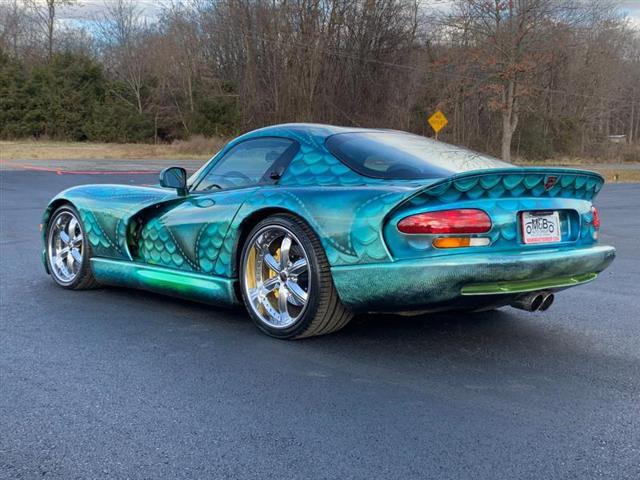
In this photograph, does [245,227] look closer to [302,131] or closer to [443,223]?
[302,131]

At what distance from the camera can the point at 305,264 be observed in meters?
4.20

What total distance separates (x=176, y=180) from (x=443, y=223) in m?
2.13

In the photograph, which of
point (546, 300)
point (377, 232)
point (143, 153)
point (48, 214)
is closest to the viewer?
point (377, 232)

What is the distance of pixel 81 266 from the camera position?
5742 mm

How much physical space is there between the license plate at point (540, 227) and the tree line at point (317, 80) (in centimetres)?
3714

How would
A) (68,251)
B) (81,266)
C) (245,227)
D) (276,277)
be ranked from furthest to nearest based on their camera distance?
(68,251)
(81,266)
(245,227)
(276,277)

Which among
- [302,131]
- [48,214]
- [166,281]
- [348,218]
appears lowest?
[166,281]

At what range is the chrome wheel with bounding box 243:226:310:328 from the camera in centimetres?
427

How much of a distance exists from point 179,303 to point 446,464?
3146 millimetres

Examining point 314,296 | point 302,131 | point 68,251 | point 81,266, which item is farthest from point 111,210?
point 314,296

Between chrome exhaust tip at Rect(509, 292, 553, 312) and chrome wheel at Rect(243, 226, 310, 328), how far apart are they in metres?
1.19

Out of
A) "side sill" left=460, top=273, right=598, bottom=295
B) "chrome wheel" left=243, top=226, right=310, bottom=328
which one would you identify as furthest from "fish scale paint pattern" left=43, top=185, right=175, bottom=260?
"side sill" left=460, top=273, right=598, bottom=295

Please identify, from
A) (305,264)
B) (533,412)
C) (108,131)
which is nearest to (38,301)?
(305,264)

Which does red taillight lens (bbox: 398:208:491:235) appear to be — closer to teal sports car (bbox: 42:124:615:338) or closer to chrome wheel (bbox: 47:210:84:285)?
teal sports car (bbox: 42:124:615:338)
